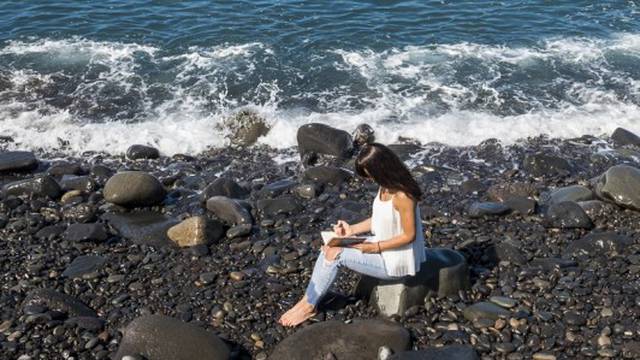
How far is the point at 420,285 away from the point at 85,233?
5.39 m

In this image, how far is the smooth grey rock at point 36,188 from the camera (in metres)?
13.0

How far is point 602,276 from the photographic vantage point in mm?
9820

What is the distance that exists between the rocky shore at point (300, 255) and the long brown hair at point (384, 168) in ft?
4.82

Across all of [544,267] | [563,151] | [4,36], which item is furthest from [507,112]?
[4,36]

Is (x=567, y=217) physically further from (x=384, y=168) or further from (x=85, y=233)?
(x=85, y=233)

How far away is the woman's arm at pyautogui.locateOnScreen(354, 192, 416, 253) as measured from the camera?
27.2 feet

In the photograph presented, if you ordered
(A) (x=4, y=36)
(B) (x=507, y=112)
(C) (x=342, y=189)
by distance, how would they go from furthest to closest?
(A) (x=4, y=36), (B) (x=507, y=112), (C) (x=342, y=189)

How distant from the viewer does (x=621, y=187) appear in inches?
472

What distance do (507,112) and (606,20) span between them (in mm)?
8237

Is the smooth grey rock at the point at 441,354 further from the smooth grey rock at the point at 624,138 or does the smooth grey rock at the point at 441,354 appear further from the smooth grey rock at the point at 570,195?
→ the smooth grey rock at the point at 624,138

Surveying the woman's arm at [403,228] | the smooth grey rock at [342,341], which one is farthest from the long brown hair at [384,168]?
the smooth grey rock at [342,341]

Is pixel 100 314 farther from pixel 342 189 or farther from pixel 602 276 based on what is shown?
pixel 602 276

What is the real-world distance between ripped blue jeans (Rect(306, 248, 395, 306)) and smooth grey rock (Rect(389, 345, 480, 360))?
1.16 m

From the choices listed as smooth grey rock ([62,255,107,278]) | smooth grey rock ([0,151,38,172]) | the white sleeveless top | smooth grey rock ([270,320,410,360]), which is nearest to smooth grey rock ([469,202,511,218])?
the white sleeveless top
